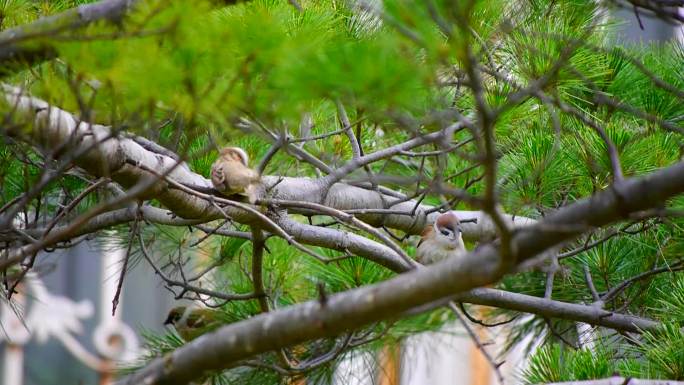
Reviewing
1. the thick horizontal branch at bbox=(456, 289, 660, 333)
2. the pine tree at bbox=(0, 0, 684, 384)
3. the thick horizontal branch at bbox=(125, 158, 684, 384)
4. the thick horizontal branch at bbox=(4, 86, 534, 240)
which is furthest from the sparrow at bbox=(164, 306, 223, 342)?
the thick horizontal branch at bbox=(125, 158, 684, 384)

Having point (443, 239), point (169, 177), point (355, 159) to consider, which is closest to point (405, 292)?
point (169, 177)

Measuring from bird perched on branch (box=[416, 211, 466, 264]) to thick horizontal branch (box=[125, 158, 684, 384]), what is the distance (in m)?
0.88

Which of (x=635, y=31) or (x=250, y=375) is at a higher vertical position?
(x=635, y=31)

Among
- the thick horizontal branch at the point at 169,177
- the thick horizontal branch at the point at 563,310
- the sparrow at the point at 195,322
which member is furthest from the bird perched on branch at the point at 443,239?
the sparrow at the point at 195,322

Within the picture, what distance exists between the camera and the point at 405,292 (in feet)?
2.49

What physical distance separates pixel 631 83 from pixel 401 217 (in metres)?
0.51

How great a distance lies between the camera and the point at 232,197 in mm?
1305

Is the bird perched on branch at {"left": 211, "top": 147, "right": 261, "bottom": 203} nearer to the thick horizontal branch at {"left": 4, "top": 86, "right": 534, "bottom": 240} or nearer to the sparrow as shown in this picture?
the thick horizontal branch at {"left": 4, "top": 86, "right": 534, "bottom": 240}

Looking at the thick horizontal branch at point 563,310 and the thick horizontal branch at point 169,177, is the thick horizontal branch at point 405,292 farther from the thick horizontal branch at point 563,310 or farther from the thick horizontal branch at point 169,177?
the thick horizontal branch at point 563,310

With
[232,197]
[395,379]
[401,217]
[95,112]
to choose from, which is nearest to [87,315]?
[395,379]

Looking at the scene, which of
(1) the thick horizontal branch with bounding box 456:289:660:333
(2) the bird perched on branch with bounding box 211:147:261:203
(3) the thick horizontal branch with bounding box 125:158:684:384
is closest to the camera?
(3) the thick horizontal branch with bounding box 125:158:684:384

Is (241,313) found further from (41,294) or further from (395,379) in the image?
(41,294)

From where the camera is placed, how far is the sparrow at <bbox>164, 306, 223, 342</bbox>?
5.88 feet

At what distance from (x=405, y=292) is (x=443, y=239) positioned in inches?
37.2
